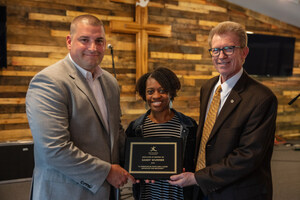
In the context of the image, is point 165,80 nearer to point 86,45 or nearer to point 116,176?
point 86,45

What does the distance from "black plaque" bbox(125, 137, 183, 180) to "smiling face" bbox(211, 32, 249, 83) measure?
53cm

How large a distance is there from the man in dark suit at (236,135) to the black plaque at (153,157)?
0.09 metres

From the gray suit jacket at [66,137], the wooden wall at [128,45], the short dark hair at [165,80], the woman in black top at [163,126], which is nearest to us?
the gray suit jacket at [66,137]

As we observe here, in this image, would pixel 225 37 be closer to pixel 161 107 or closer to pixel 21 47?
pixel 161 107

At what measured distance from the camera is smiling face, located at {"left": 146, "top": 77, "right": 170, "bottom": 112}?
1882 millimetres

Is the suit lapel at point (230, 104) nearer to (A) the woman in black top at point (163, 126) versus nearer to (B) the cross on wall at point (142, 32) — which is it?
(A) the woman in black top at point (163, 126)

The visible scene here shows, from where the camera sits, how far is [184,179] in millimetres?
1542

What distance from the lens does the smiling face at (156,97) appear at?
1.88 m

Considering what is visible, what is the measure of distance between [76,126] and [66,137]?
0.08 metres

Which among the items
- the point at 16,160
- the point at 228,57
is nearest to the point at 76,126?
the point at 228,57

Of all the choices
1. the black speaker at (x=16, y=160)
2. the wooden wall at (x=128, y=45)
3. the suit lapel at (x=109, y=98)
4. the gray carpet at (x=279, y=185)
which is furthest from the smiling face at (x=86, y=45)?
the wooden wall at (x=128, y=45)

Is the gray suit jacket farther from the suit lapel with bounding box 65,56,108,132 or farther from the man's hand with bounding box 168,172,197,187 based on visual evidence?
the man's hand with bounding box 168,172,197,187

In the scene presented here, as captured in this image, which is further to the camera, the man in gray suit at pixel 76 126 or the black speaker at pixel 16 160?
the black speaker at pixel 16 160

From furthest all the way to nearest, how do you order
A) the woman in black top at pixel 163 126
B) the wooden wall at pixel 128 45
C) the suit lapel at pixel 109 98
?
the wooden wall at pixel 128 45
the woman in black top at pixel 163 126
the suit lapel at pixel 109 98
